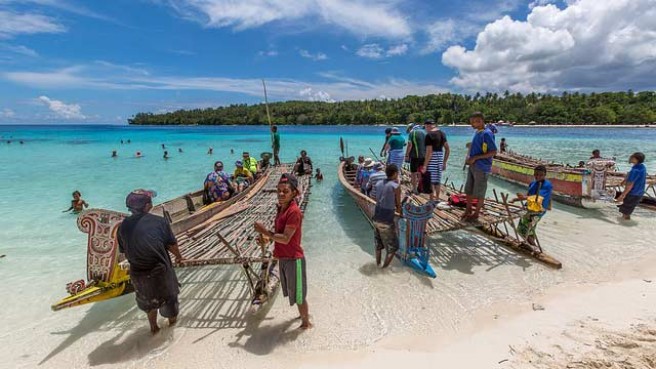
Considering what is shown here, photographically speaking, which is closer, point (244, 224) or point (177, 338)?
point (177, 338)

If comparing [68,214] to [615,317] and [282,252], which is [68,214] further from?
[615,317]

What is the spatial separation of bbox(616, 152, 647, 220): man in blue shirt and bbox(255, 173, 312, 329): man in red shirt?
28.9 ft

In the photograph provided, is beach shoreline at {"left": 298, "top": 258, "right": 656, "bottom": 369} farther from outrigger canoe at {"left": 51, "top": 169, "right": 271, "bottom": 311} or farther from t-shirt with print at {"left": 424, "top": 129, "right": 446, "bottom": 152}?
t-shirt with print at {"left": 424, "top": 129, "right": 446, "bottom": 152}

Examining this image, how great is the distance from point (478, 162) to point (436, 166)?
1.64 m

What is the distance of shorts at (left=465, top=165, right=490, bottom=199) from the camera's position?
5.90 m

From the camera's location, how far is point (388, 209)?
5352mm

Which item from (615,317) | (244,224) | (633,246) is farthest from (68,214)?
(633,246)

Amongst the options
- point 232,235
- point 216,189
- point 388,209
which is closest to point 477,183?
point 388,209

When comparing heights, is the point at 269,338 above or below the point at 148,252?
below

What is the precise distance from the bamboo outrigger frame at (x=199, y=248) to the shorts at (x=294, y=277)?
0.71m

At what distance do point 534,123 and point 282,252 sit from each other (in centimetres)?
11239

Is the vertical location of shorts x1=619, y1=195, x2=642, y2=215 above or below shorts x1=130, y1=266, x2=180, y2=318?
below

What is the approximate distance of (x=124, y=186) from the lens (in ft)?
53.4

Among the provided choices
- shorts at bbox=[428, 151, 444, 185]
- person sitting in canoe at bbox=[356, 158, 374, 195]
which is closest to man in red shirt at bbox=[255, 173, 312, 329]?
shorts at bbox=[428, 151, 444, 185]
